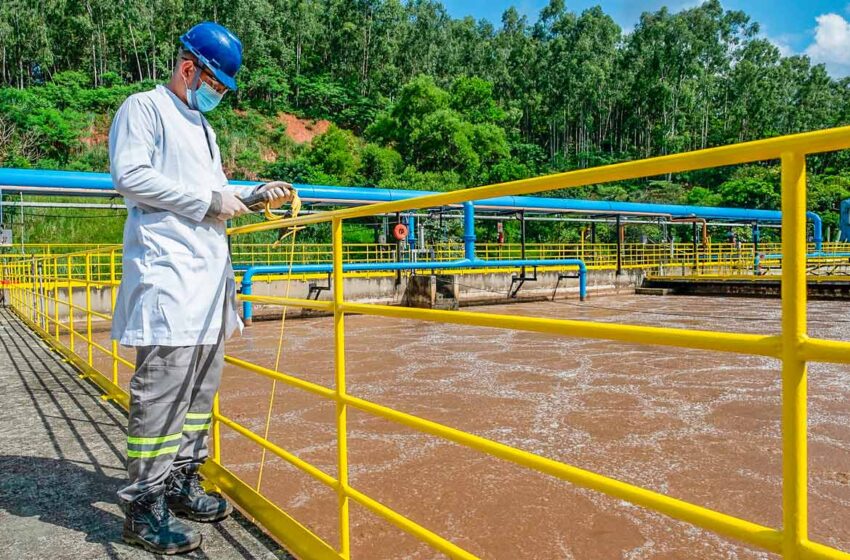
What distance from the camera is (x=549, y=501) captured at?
8.82 feet

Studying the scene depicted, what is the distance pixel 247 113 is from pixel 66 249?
27.4m

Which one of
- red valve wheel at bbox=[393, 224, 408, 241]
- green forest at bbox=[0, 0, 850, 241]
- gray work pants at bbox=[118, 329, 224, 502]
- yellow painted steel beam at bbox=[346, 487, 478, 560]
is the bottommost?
yellow painted steel beam at bbox=[346, 487, 478, 560]

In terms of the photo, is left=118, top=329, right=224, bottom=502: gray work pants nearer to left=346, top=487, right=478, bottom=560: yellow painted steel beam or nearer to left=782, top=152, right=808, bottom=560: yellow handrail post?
left=346, top=487, right=478, bottom=560: yellow painted steel beam

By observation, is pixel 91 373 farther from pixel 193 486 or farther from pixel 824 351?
pixel 824 351

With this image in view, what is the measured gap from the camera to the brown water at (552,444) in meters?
2.39

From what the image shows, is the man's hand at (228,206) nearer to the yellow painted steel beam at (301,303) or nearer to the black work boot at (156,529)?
the yellow painted steel beam at (301,303)

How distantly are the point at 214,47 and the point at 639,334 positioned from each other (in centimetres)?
167

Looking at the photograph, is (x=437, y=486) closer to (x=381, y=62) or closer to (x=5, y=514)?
(x=5, y=514)

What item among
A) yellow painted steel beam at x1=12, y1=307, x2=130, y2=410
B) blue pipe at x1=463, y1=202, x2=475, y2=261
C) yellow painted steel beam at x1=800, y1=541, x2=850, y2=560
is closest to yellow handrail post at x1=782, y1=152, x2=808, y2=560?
yellow painted steel beam at x1=800, y1=541, x2=850, y2=560

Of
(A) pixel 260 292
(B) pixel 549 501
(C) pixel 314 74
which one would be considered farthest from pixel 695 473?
(C) pixel 314 74

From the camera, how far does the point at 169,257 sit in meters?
1.88

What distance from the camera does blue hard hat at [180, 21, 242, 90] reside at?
1.98 metres

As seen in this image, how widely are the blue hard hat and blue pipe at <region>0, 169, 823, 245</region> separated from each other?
4.20 m

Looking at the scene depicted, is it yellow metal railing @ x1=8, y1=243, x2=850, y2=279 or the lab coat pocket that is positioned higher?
yellow metal railing @ x1=8, y1=243, x2=850, y2=279
